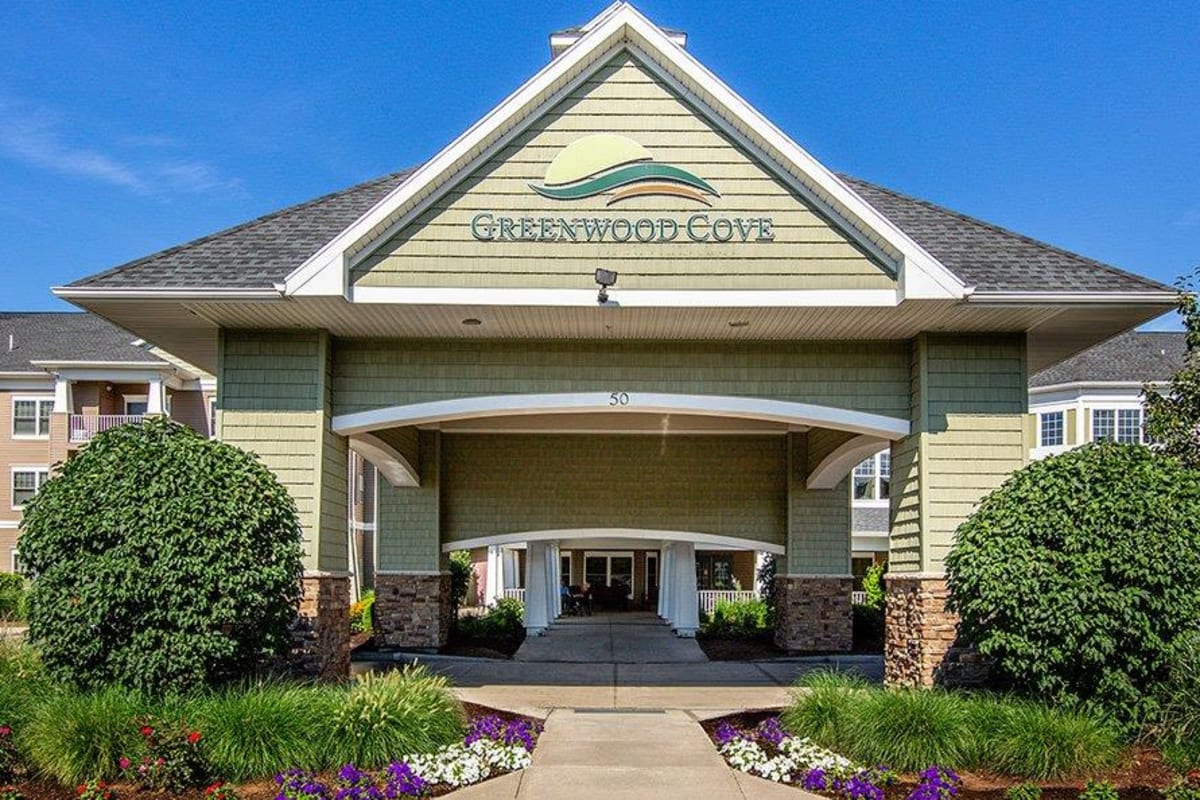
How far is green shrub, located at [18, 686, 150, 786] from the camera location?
32.8ft

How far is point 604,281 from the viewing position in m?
13.2

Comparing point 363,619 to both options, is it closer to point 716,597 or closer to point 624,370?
point 716,597

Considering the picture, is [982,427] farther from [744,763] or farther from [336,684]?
[336,684]

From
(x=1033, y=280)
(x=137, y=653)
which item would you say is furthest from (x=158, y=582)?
(x=1033, y=280)

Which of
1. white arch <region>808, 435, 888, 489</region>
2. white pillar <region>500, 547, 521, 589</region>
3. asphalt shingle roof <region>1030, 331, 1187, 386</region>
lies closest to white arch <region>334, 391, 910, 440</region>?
white arch <region>808, 435, 888, 489</region>

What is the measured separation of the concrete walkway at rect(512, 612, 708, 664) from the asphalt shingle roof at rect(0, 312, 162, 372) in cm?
1987

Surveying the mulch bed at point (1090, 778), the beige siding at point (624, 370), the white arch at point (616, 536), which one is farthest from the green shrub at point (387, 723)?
the white arch at point (616, 536)

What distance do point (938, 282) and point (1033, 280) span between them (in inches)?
54.1

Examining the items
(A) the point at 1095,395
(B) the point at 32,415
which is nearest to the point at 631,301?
(A) the point at 1095,395

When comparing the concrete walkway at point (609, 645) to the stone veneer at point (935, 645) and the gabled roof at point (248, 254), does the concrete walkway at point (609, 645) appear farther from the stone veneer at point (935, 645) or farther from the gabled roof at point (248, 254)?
the gabled roof at point (248, 254)

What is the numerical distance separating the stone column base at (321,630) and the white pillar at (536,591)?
1080cm

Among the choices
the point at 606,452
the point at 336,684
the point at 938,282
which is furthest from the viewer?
the point at 606,452

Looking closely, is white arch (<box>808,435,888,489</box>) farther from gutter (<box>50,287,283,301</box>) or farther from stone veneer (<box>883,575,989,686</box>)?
gutter (<box>50,287,283,301</box>)

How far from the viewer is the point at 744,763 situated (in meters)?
11.0
